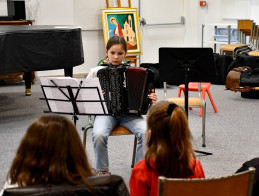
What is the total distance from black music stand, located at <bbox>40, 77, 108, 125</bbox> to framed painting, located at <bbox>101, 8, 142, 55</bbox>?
514 cm

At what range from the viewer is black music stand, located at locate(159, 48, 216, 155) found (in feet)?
13.1

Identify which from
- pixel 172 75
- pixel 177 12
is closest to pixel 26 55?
pixel 172 75

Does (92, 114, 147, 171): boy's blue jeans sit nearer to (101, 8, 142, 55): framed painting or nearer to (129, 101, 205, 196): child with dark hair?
(129, 101, 205, 196): child with dark hair

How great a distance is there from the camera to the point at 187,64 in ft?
13.1

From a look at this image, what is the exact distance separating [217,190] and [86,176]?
508mm

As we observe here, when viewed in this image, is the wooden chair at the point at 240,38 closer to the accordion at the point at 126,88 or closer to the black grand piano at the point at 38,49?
the black grand piano at the point at 38,49

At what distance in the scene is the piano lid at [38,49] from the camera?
471cm

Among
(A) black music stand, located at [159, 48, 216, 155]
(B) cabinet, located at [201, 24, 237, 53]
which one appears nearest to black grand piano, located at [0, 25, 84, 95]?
(A) black music stand, located at [159, 48, 216, 155]

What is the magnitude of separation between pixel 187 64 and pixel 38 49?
181 centimetres

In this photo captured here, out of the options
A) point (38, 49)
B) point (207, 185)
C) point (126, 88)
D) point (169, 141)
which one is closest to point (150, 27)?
point (38, 49)

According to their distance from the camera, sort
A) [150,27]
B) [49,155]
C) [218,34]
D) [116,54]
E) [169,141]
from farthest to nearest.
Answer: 1. [150,27]
2. [218,34]
3. [116,54]
4. [169,141]
5. [49,155]

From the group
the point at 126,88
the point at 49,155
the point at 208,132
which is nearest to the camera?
the point at 49,155

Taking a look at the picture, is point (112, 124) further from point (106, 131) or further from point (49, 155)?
point (49, 155)

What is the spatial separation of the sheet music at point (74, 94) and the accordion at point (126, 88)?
190 mm
